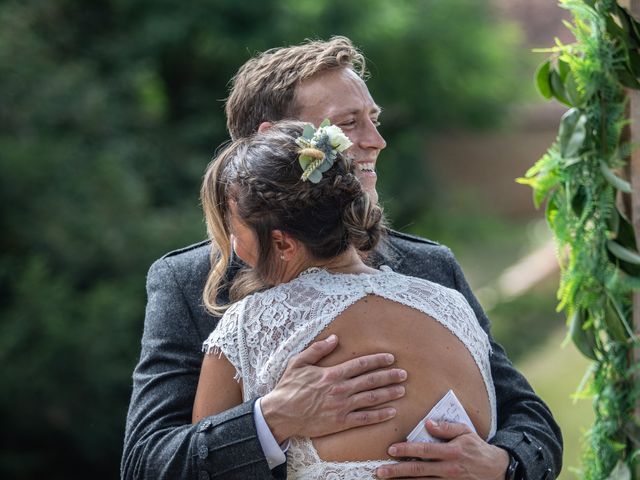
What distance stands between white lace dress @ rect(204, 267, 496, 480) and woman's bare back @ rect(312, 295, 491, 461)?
0.8 inches

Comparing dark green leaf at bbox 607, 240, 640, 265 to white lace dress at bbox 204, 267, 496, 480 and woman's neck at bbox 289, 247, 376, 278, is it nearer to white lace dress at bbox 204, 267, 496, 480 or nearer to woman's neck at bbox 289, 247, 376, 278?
white lace dress at bbox 204, 267, 496, 480

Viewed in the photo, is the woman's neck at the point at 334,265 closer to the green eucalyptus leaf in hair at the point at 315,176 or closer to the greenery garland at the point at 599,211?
the green eucalyptus leaf in hair at the point at 315,176

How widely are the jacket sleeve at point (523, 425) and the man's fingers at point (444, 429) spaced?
7.7 inches

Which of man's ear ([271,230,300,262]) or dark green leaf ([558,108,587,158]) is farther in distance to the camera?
dark green leaf ([558,108,587,158])

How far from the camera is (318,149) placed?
1999mm

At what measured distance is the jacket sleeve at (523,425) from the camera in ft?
7.17

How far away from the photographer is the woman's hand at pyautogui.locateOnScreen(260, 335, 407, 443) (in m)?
1.94

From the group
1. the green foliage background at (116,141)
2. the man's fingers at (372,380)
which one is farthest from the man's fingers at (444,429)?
the green foliage background at (116,141)

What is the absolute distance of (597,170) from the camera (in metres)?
2.43

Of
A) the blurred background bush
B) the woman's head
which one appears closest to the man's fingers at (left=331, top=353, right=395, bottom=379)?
the woman's head

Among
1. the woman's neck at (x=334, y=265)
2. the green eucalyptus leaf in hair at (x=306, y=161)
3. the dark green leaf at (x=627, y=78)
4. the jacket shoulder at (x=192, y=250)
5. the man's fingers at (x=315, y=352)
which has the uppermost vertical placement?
the dark green leaf at (x=627, y=78)

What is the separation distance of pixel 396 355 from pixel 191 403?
1.88 ft

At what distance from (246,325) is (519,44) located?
9929 mm

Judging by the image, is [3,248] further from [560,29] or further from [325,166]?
[560,29]
